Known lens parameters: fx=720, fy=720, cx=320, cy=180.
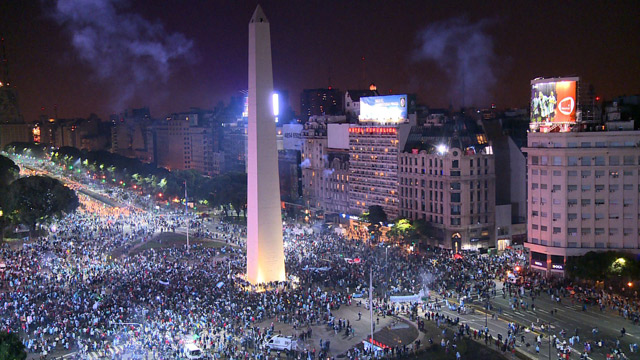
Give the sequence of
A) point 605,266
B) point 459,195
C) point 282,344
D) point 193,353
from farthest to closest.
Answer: point 459,195 < point 605,266 < point 282,344 < point 193,353

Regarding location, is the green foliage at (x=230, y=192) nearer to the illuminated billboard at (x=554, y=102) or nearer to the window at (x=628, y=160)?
the illuminated billboard at (x=554, y=102)

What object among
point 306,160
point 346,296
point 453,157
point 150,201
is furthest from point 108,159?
point 346,296

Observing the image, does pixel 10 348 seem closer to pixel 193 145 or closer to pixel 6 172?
pixel 6 172

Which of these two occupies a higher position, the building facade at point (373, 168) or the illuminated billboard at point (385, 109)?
the illuminated billboard at point (385, 109)

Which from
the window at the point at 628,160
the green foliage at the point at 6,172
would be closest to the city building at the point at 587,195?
the window at the point at 628,160

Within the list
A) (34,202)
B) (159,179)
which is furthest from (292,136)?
(34,202)

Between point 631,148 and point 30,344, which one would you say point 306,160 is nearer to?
point 631,148

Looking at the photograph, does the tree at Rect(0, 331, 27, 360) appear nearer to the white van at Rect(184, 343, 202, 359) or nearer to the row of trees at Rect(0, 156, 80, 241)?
the white van at Rect(184, 343, 202, 359)
